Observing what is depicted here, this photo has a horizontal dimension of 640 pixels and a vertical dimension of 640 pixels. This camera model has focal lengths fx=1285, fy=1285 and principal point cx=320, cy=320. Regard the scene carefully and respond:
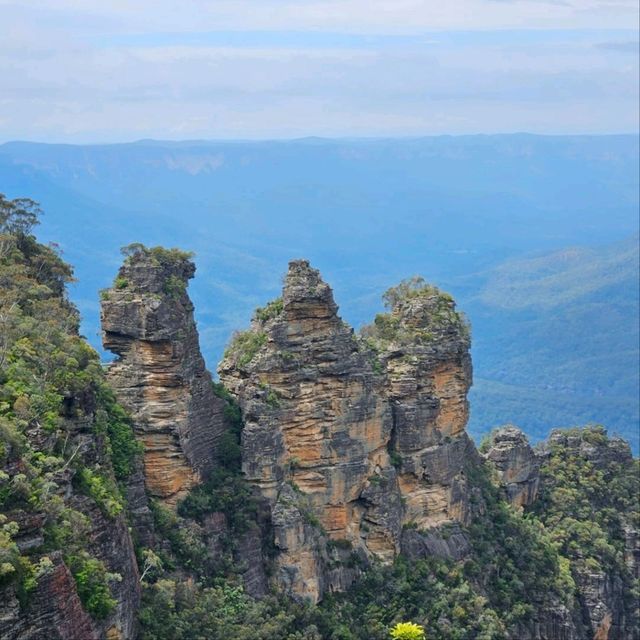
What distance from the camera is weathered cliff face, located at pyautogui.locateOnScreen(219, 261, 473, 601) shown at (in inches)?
1578

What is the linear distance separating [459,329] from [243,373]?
30.4 ft

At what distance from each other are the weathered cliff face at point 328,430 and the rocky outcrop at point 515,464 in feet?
31.2

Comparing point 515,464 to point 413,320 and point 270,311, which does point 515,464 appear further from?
point 270,311

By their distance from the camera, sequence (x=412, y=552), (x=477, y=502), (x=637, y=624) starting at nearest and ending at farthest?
1. (x=412, y=552)
2. (x=477, y=502)
3. (x=637, y=624)

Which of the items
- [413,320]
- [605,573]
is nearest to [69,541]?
[413,320]

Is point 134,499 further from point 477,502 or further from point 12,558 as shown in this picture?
point 477,502

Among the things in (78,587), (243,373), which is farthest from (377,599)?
(78,587)

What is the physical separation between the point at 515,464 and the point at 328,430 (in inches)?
626

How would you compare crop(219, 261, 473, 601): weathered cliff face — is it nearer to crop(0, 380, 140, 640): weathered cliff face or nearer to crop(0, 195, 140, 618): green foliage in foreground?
crop(0, 195, 140, 618): green foliage in foreground

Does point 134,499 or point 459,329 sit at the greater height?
point 459,329

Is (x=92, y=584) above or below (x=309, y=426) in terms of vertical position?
below

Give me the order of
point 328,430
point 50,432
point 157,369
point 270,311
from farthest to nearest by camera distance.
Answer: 1. point 270,311
2. point 328,430
3. point 157,369
4. point 50,432

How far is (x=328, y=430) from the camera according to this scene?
4181 cm

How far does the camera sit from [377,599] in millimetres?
41938
